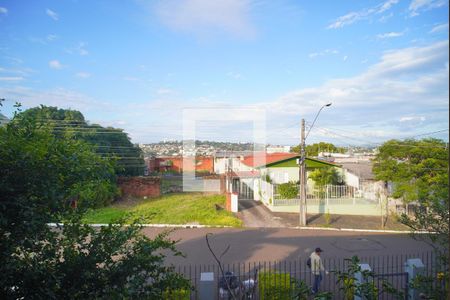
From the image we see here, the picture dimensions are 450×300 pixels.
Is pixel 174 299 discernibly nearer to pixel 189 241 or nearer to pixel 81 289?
pixel 81 289

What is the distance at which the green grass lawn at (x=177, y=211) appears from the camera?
1568 cm

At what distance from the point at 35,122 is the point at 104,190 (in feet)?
4.05

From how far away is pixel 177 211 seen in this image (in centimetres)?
1792

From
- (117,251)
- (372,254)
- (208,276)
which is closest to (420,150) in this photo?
(372,254)

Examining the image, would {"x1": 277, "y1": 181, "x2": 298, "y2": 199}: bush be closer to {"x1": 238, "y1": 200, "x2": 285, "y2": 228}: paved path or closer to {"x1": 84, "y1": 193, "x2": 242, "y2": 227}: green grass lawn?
{"x1": 238, "y1": 200, "x2": 285, "y2": 228}: paved path

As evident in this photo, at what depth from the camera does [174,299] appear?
19.9 feet

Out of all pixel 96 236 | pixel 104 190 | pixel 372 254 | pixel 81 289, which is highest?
pixel 104 190

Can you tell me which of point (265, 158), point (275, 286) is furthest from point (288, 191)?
point (275, 286)

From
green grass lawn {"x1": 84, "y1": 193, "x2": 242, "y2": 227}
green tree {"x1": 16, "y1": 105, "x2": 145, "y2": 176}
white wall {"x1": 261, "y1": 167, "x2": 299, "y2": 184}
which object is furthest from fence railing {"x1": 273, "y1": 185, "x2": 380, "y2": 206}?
green tree {"x1": 16, "y1": 105, "x2": 145, "y2": 176}

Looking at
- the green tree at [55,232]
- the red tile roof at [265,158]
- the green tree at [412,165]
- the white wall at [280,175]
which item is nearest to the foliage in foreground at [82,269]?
the green tree at [55,232]

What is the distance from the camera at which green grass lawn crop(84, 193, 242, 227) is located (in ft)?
51.4

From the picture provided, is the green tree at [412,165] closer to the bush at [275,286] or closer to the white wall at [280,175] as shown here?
the white wall at [280,175]

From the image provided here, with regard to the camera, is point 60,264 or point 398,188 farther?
point 398,188

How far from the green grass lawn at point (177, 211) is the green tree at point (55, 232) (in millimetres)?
8889
